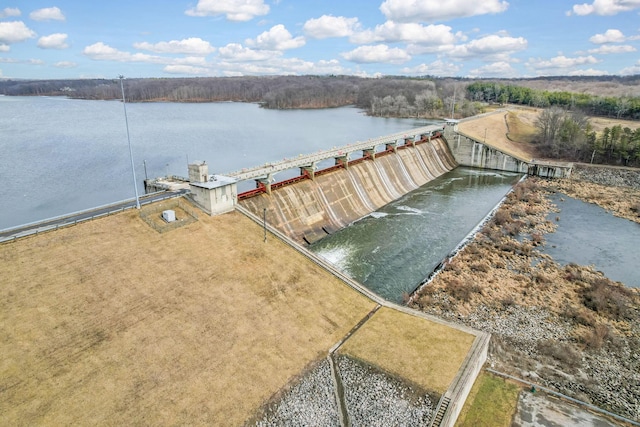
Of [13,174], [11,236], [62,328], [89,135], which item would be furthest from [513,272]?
[89,135]

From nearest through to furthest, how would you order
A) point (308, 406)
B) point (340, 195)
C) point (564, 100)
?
1. point (308, 406)
2. point (340, 195)
3. point (564, 100)

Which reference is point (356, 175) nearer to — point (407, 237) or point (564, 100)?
point (407, 237)

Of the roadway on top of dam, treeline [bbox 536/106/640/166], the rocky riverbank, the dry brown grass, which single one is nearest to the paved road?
the roadway on top of dam

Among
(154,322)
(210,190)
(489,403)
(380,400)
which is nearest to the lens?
(380,400)

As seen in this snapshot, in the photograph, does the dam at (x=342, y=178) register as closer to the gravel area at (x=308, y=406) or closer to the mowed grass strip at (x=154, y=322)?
the mowed grass strip at (x=154, y=322)

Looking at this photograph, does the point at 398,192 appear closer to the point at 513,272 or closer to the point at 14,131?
the point at 513,272

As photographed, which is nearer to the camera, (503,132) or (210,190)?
(210,190)

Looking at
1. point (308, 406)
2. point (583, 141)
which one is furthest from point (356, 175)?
point (583, 141)
